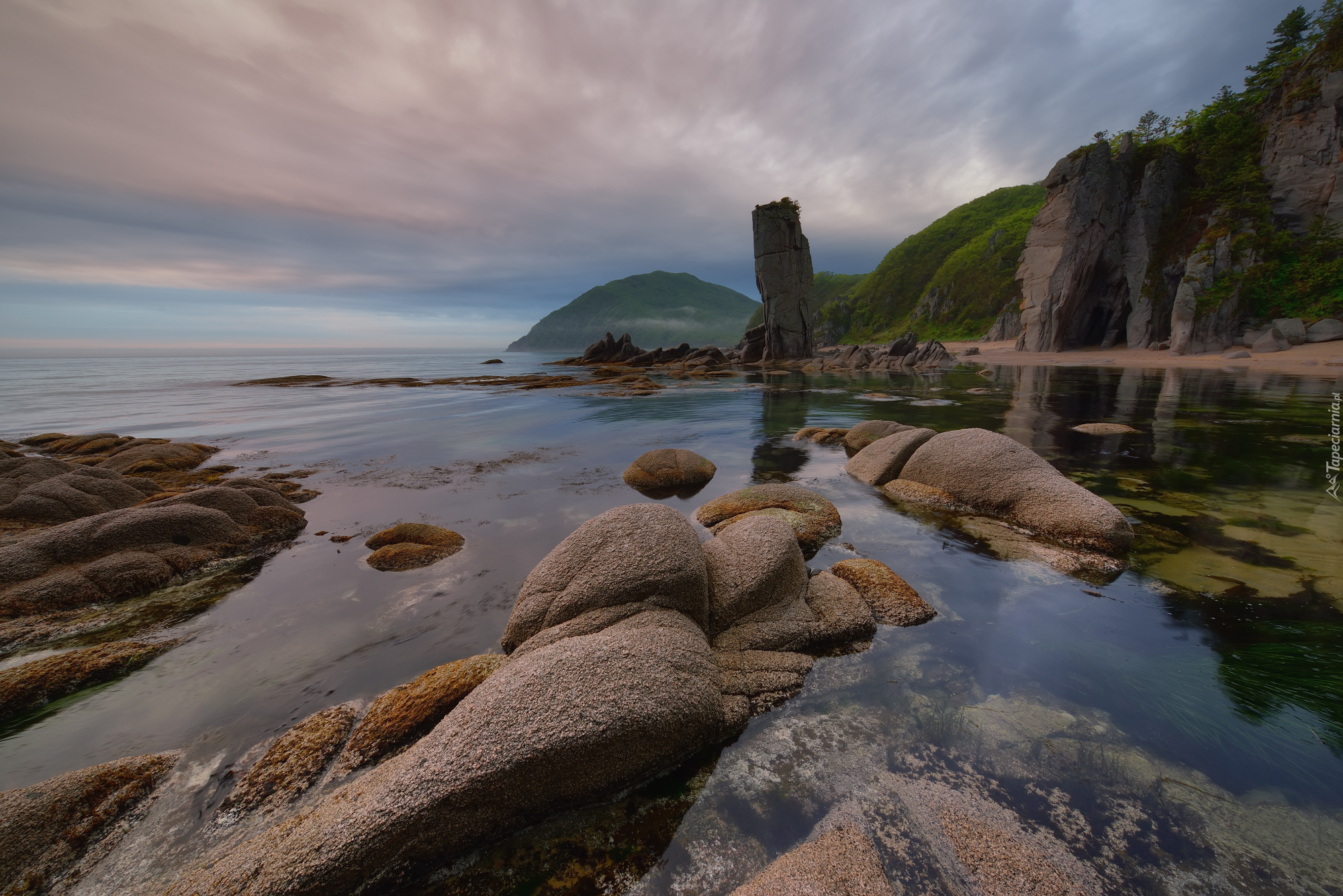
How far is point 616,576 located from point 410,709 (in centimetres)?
210

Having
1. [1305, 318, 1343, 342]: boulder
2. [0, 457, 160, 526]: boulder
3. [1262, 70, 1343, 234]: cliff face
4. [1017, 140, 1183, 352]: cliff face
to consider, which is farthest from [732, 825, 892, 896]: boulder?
[1262, 70, 1343, 234]: cliff face

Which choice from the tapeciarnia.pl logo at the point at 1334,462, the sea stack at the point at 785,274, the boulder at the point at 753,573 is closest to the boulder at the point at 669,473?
the boulder at the point at 753,573

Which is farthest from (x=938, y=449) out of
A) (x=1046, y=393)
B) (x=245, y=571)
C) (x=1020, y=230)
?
A: (x=1020, y=230)

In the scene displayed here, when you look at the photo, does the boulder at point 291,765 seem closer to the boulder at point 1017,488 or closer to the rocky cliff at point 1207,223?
the boulder at point 1017,488

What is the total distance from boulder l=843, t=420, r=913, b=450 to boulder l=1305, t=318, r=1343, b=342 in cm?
3963

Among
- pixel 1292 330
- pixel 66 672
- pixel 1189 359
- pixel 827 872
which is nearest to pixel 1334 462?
pixel 827 872

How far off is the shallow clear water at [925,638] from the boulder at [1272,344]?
29020mm

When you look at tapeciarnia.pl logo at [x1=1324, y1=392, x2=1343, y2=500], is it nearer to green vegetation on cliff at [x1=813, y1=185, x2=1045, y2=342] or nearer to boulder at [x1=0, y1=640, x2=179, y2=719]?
boulder at [x1=0, y1=640, x2=179, y2=719]

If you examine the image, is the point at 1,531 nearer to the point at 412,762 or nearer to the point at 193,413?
the point at 412,762

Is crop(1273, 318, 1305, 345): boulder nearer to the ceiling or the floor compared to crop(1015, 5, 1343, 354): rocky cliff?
nearer to the floor

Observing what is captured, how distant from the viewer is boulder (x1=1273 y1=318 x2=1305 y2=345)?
3206 centimetres

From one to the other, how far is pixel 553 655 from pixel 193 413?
118 ft

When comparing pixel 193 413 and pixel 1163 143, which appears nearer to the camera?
pixel 193 413

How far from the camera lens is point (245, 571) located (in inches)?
291
